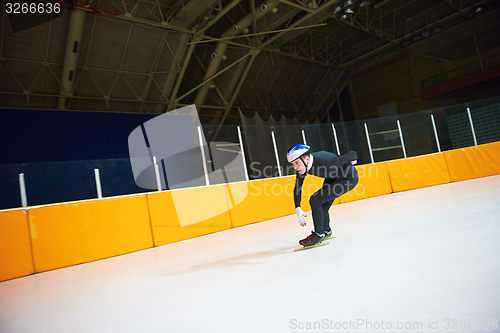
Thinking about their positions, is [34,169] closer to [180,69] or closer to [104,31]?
[104,31]

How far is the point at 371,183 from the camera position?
10914 millimetres

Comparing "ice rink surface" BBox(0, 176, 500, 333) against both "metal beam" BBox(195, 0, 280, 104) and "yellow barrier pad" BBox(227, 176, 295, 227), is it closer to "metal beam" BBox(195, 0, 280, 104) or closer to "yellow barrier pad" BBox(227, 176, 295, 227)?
"yellow barrier pad" BBox(227, 176, 295, 227)

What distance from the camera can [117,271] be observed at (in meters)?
4.38

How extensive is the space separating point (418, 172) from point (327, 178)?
27.0 ft

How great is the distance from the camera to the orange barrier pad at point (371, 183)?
35.1ft

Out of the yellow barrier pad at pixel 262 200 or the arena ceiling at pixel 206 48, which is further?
the arena ceiling at pixel 206 48

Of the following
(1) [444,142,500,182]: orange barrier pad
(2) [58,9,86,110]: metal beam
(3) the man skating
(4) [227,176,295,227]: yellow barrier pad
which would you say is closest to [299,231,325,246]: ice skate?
(3) the man skating

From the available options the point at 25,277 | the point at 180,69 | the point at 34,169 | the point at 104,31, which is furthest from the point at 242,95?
the point at 25,277

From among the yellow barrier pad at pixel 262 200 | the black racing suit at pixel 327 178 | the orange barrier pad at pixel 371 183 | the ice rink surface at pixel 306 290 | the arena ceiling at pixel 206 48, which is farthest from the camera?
the arena ceiling at pixel 206 48

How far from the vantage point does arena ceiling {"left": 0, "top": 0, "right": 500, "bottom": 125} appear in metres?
12.9

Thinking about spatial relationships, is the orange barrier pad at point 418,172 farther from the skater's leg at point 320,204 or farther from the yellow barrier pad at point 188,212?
the skater's leg at point 320,204

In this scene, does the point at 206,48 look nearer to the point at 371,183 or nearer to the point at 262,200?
the point at 371,183

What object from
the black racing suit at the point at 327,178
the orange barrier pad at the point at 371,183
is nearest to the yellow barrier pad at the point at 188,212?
the black racing suit at the point at 327,178

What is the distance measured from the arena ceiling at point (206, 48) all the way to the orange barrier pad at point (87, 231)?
827 centimetres
